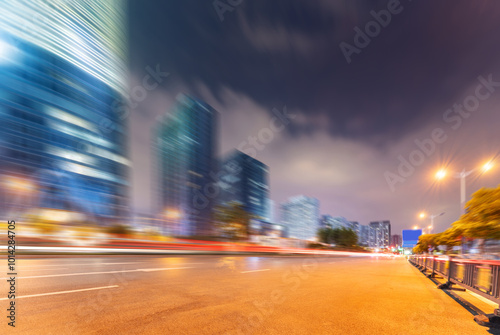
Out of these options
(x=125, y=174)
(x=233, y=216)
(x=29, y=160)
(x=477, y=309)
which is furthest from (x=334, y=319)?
(x=125, y=174)

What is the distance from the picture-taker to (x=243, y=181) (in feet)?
461

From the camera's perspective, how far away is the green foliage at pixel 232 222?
4856 cm

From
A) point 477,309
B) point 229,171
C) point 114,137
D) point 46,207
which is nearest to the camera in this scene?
point 477,309

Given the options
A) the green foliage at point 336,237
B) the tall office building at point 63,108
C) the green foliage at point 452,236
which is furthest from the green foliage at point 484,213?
the green foliage at point 336,237

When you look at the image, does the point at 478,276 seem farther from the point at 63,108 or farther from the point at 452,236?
the point at 63,108

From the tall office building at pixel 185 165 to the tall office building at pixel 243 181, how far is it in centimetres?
1292

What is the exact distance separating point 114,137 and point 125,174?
1452 cm

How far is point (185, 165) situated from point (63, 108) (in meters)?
56.1

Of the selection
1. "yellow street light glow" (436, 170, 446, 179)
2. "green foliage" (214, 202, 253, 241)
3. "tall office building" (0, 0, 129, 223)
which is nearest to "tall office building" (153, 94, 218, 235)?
"tall office building" (0, 0, 129, 223)

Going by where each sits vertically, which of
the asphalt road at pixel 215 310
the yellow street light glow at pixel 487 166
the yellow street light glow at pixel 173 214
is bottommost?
the yellow street light glow at pixel 173 214

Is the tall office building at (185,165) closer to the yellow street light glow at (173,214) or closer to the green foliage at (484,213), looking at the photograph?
the yellow street light glow at (173,214)

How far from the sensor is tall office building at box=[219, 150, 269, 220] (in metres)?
138

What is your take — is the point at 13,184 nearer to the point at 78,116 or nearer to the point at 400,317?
the point at 78,116

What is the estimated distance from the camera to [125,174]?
3511 inches
